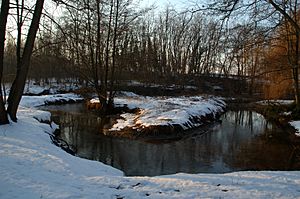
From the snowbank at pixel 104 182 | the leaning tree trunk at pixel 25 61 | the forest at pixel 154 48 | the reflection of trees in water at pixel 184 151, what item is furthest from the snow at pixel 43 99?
the snowbank at pixel 104 182

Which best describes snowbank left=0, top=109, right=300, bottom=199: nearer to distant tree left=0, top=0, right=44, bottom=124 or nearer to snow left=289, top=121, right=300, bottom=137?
distant tree left=0, top=0, right=44, bottom=124

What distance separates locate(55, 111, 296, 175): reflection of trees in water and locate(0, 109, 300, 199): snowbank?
260 centimetres

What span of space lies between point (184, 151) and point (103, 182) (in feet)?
20.5

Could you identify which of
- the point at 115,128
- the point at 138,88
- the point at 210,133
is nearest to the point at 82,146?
the point at 115,128

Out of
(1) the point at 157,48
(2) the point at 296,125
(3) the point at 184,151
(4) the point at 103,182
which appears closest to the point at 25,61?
(3) the point at 184,151

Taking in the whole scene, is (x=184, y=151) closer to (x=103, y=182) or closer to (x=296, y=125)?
(x=103, y=182)

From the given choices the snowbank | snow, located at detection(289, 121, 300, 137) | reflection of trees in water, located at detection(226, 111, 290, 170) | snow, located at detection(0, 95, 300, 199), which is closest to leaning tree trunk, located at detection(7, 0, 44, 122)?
snow, located at detection(0, 95, 300, 199)

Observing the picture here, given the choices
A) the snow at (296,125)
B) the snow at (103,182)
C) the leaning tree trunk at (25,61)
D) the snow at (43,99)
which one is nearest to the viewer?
the snow at (103,182)

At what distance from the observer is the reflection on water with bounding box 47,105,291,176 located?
33.3ft

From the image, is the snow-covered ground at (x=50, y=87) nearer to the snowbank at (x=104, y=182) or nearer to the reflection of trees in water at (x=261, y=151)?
the reflection of trees in water at (x=261, y=151)

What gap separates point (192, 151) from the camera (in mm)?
12180

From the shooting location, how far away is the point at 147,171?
958 cm

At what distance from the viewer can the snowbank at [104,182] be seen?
18.4 ft

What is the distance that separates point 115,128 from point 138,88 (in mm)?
23026
